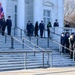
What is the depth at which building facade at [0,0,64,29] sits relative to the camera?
31562 millimetres

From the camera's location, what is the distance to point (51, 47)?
28500 mm

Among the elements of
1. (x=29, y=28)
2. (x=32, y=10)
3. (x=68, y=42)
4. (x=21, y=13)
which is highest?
(x=32, y=10)

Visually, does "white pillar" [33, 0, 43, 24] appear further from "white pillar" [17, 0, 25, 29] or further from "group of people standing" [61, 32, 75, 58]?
"group of people standing" [61, 32, 75, 58]

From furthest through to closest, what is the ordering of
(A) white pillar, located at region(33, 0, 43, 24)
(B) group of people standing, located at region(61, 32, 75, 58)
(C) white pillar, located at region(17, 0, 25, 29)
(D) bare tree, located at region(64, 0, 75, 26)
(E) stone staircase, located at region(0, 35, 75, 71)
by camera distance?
(D) bare tree, located at region(64, 0, 75, 26)
(A) white pillar, located at region(33, 0, 43, 24)
(C) white pillar, located at region(17, 0, 25, 29)
(B) group of people standing, located at region(61, 32, 75, 58)
(E) stone staircase, located at region(0, 35, 75, 71)

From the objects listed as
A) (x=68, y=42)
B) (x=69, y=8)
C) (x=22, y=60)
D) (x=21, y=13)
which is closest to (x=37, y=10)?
(x=21, y=13)

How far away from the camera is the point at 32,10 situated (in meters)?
34.2

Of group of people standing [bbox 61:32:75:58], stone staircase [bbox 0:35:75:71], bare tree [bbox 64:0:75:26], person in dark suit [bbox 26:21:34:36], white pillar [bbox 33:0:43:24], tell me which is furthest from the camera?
bare tree [bbox 64:0:75:26]

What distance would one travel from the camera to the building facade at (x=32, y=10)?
1243 inches

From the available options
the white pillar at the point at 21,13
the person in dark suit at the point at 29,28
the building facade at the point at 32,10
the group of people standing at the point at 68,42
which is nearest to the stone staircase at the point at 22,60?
the group of people standing at the point at 68,42

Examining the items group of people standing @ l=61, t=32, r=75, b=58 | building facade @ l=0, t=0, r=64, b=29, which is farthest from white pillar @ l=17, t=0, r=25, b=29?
group of people standing @ l=61, t=32, r=75, b=58

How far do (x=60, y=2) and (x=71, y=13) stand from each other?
35406 mm

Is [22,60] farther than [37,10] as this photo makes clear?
No

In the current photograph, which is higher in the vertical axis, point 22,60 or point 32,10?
point 32,10

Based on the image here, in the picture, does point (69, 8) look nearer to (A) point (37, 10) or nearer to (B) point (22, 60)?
(A) point (37, 10)
